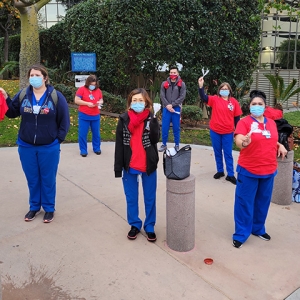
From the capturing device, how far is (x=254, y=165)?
393cm

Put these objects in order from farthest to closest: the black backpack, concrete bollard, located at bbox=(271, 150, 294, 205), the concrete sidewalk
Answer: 1. concrete bollard, located at bbox=(271, 150, 294, 205)
2. the black backpack
3. the concrete sidewalk

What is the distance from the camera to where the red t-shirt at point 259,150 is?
392 centimetres

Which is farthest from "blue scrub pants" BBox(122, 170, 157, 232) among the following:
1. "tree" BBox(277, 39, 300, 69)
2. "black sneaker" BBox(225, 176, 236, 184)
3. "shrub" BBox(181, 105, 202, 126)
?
"tree" BBox(277, 39, 300, 69)

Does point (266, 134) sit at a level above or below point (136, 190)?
above

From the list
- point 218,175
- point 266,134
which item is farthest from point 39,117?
point 218,175

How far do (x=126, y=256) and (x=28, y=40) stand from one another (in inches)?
426

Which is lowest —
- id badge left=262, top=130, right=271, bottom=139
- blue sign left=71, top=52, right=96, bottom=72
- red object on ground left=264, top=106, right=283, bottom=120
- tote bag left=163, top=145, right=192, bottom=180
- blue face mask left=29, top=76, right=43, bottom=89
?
tote bag left=163, top=145, right=192, bottom=180

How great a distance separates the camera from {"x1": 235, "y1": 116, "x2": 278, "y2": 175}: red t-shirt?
3924 millimetres

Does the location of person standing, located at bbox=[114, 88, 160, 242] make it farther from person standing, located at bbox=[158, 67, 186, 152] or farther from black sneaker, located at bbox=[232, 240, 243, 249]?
person standing, located at bbox=[158, 67, 186, 152]

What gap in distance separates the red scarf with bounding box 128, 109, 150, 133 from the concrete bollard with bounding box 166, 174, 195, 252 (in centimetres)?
Answer: 66

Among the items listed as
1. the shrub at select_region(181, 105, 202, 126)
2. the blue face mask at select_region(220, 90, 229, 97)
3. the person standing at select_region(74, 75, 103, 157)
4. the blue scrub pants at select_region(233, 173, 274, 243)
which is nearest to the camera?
the blue scrub pants at select_region(233, 173, 274, 243)

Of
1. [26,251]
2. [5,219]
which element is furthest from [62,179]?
[26,251]

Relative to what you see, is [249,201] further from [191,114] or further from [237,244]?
[191,114]

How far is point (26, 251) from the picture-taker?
388 centimetres
